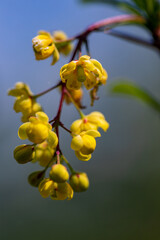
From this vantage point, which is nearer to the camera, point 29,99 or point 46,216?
point 29,99

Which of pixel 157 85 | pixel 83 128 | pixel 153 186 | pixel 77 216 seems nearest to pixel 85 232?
pixel 77 216

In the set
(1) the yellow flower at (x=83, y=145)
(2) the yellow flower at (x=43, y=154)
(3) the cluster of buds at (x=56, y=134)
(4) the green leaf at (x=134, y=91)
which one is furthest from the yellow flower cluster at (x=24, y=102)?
(4) the green leaf at (x=134, y=91)

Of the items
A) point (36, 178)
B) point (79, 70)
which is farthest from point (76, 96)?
point (36, 178)

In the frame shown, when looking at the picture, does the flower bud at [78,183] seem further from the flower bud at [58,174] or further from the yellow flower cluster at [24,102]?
the yellow flower cluster at [24,102]

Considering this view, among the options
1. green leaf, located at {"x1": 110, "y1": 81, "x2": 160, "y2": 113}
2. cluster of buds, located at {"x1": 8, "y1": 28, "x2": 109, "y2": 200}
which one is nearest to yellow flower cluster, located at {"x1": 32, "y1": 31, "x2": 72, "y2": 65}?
cluster of buds, located at {"x1": 8, "y1": 28, "x2": 109, "y2": 200}

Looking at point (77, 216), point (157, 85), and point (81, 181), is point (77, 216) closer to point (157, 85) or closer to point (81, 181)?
point (157, 85)

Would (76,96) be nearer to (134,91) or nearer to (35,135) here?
(35,135)
